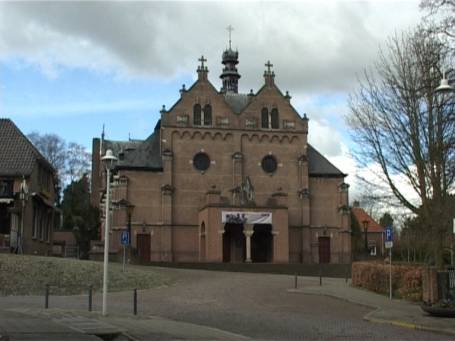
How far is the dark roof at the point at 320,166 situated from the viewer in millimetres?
64625

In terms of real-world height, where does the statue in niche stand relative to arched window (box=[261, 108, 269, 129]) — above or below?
below

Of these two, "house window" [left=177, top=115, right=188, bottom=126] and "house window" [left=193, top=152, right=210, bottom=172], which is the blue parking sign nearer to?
"house window" [left=193, top=152, right=210, bottom=172]

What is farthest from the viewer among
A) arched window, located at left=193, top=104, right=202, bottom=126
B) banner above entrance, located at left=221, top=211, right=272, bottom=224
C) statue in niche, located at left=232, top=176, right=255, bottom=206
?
arched window, located at left=193, top=104, right=202, bottom=126

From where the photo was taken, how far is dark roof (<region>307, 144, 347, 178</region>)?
64625 millimetres

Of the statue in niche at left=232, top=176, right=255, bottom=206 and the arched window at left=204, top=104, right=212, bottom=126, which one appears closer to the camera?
the statue in niche at left=232, top=176, right=255, bottom=206

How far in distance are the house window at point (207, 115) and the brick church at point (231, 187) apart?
10cm

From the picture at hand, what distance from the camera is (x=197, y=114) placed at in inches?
2489

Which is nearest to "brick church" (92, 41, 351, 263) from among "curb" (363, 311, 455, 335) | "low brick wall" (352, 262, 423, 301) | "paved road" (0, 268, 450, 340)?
"paved road" (0, 268, 450, 340)

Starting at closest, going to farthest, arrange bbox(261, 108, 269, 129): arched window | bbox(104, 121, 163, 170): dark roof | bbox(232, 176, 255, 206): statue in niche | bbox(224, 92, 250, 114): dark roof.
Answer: bbox(232, 176, 255, 206): statue in niche < bbox(104, 121, 163, 170): dark roof < bbox(261, 108, 269, 129): arched window < bbox(224, 92, 250, 114): dark roof

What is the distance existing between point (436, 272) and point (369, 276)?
647cm

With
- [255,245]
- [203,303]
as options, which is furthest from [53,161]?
[203,303]

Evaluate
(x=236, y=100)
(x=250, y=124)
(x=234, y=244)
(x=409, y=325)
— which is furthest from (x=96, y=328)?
(x=236, y=100)

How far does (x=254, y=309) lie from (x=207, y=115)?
41604 millimetres

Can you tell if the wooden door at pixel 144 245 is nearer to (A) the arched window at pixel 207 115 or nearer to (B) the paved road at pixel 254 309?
(A) the arched window at pixel 207 115
